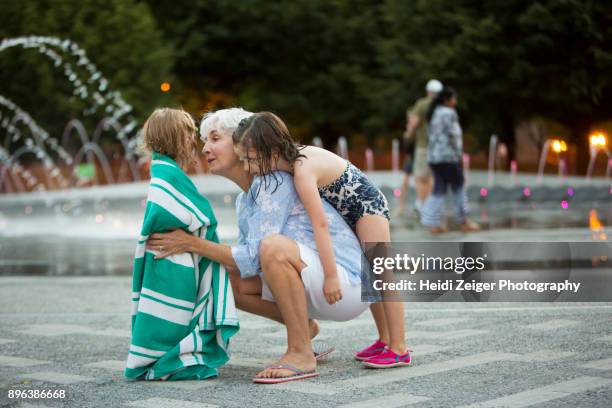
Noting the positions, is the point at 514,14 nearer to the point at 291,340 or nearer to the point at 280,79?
the point at 280,79

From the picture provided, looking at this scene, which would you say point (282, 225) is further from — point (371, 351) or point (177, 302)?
point (371, 351)

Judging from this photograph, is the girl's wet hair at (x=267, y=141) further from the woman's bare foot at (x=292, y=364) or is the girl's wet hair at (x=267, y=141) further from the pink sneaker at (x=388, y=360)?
the pink sneaker at (x=388, y=360)

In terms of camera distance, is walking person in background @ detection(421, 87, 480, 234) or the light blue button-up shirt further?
walking person in background @ detection(421, 87, 480, 234)

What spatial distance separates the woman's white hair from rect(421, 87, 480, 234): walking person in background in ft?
30.0

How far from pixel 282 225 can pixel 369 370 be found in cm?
92

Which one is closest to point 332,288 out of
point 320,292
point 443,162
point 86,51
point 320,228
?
point 320,292

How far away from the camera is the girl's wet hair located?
611 cm

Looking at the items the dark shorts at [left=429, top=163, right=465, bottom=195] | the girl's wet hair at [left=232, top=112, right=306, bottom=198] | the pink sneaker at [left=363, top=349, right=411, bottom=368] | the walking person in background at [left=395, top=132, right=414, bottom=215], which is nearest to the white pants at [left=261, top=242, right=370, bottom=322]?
the pink sneaker at [left=363, top=349, right=411, bottom=368]

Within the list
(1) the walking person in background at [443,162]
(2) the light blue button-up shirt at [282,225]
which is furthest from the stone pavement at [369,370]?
(1) the walking person in background at [443,162]

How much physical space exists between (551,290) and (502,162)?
42.4 m

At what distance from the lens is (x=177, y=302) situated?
616 centimetres

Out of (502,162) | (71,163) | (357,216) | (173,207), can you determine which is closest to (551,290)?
(357,216)

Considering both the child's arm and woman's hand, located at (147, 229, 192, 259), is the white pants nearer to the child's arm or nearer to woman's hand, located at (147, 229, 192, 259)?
the child's arm

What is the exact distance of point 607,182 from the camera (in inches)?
988
